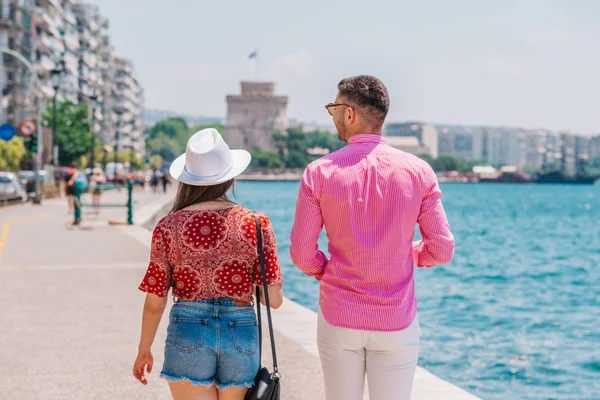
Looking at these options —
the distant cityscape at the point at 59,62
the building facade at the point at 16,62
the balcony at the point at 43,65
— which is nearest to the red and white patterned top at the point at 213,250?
the distant cityscape at the point at 59,62

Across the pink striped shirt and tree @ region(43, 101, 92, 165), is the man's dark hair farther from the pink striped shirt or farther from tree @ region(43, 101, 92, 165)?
tree @ region(43, 101, 92, 165)

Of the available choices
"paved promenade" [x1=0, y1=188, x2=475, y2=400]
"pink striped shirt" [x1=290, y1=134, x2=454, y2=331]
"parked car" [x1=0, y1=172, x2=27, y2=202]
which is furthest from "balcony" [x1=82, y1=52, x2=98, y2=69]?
"pink striped shirt" [x1=290, y1=134, x2=454, y2=331]

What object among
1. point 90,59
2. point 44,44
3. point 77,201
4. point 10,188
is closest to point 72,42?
point 90,59

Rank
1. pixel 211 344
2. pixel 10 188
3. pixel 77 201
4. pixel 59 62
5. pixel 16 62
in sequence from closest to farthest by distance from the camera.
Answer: pixel 211 344
pixel 77 201
pixel 10 188
pixel 59 62
pixel 16 62

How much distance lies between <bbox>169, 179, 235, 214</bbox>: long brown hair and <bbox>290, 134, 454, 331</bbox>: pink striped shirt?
34 centimetres

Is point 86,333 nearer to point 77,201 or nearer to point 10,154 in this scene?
point 77,201

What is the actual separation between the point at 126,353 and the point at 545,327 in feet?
41.8

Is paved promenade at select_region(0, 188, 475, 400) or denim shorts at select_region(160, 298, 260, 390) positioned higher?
denim shorts at select_region(160, 298, 260, 390)

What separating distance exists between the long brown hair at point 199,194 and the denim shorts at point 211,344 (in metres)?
0.39

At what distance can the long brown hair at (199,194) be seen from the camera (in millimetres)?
4117

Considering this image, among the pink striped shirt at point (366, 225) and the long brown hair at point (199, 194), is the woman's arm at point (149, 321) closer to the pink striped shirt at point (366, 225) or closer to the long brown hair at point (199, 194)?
the long brown hair at point (199, 194)

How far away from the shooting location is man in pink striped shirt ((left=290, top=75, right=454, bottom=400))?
3883 millimetres

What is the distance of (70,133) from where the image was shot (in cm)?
8944

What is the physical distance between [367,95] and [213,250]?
0.81 metres
